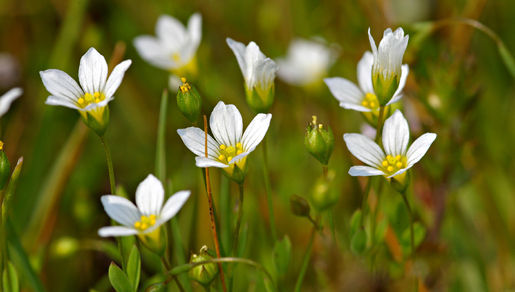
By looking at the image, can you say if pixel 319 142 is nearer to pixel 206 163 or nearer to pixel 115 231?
pixel 206 163

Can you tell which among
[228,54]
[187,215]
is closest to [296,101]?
[228,54]

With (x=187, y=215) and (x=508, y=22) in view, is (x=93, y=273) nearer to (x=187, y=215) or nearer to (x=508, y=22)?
(x=187, y=215)

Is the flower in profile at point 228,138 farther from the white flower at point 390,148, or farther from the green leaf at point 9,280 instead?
the green leaf at point 9,280

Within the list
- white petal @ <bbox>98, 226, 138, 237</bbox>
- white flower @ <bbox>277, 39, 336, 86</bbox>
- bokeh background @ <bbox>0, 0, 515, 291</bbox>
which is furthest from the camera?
white flower @ <bbox>277, 39, 336, 86</bbox>

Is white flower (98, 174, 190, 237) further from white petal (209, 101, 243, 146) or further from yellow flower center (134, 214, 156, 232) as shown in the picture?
white petal (209, 101, 243, 146)

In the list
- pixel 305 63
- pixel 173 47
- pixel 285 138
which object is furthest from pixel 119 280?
pixel 305 63

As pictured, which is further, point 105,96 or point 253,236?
point 253,236

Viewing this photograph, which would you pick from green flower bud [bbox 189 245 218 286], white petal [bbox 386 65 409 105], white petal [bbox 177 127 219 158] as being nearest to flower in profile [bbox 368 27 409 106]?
white petal [bbox 386 65 409 105]
